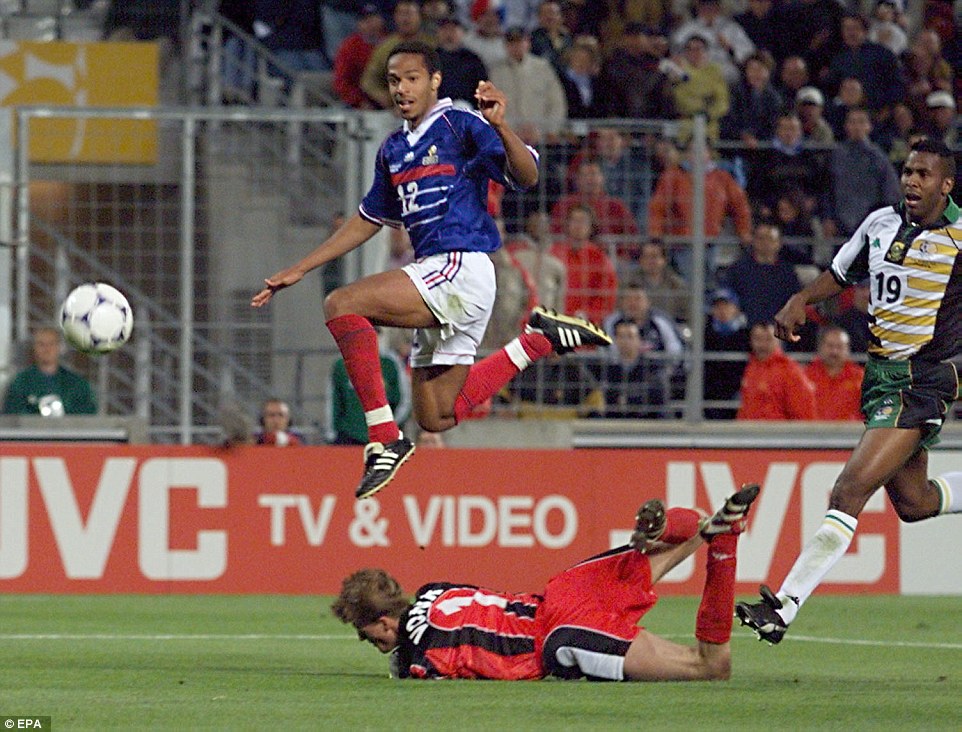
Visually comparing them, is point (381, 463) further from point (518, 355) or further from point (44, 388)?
point (44, 388)

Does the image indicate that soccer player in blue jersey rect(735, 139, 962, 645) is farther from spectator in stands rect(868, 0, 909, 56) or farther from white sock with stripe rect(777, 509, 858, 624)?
spectator in stands rect(868, 0, 909, 56)

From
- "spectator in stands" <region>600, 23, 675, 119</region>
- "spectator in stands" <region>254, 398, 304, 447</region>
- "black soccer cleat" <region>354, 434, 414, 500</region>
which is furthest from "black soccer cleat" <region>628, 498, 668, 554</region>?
"spectator in stands" <region>600, 23, 675, 119</region>

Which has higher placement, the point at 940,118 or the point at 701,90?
the point at 701,90

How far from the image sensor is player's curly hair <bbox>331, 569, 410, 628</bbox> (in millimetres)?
7883

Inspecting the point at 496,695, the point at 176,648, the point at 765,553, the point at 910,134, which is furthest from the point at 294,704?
the point at 910,134

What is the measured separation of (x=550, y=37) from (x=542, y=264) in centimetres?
432

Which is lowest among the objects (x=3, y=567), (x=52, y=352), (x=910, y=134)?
(x=3, y=567)

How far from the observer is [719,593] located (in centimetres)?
776

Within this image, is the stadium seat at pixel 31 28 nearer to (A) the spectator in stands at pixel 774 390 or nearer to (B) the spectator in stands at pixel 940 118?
(A) the spectator in stands at pixel 774 390

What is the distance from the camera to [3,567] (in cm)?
1351

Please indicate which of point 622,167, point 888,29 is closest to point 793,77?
point 888,29

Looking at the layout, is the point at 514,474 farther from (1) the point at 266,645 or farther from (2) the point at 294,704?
(2) the point at 294,704

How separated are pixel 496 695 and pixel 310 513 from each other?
6.48m

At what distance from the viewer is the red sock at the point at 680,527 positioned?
810 centimetres
